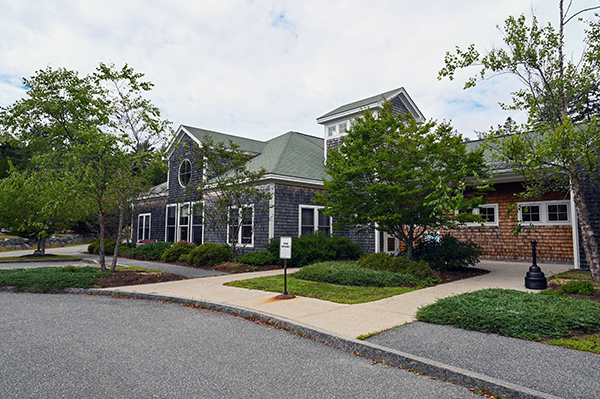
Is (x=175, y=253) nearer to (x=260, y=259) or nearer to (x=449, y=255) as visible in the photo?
(x=260, y=259)

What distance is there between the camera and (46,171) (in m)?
10.8

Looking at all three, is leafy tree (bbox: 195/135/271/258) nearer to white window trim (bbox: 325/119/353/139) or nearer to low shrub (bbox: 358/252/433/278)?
white window trim (bbox: 325/119/353/139)

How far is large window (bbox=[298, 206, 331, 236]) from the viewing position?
16.3 metres

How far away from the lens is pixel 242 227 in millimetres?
16516

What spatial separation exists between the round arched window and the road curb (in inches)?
550

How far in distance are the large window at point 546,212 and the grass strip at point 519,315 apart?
8.76m

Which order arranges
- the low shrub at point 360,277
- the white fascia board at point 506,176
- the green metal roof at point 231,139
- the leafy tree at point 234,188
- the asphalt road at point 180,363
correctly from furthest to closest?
the green metal roof at point 231,139 < the leafy tree at point 234,188 < the white fascia board at point 506,176 < the low shrub at point 360,277 < the asphalt road at point 180,363

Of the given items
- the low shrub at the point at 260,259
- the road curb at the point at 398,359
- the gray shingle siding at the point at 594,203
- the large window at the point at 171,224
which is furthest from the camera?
the large window at the point at 171,224

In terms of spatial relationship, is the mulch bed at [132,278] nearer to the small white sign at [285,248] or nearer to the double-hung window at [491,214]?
the small white sign at [285,248]

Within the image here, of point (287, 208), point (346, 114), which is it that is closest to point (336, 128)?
point (346, 114)

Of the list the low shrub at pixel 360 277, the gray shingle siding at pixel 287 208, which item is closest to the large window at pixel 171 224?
the gray shingle siding at pixel 287 208

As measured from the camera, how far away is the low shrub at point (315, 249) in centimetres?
1375

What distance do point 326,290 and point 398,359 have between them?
434 centimetres

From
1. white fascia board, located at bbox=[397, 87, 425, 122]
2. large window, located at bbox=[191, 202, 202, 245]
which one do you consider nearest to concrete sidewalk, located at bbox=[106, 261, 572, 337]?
large window, located at bbox=[191, 202, 202, 245]
